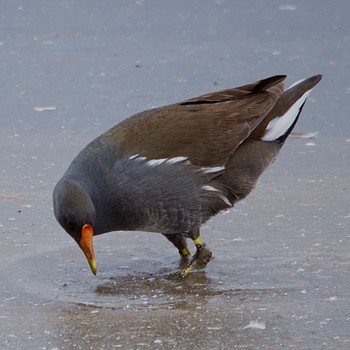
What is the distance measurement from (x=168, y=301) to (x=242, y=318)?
17.7 inches

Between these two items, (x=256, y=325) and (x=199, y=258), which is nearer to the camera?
(x=256, y=325)

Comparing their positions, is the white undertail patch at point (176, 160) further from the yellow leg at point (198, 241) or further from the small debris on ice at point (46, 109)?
the small debris on ice at point (46, 109)

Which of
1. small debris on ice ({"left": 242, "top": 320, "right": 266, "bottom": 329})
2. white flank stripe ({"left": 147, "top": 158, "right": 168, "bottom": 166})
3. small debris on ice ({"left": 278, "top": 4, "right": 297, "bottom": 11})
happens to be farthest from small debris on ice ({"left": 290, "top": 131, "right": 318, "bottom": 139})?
small debris on ice ({"left": 242, "top": 320, "right": 266, "bottom": 329})

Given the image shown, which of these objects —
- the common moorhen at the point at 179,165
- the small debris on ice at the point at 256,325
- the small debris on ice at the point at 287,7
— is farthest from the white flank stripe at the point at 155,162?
the small debris on ice at the point at 287,7

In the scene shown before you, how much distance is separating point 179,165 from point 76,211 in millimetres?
673

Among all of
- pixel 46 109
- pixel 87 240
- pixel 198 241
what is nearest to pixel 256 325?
pixel 87 240

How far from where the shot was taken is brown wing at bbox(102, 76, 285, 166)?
5176 mm

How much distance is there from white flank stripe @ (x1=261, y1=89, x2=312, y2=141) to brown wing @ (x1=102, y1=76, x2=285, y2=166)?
0.11 metres

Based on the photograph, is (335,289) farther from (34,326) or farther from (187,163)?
(34,326)

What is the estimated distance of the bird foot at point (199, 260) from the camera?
17.3ft

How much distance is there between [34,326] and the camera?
4.48 meters

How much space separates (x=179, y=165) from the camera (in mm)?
5219

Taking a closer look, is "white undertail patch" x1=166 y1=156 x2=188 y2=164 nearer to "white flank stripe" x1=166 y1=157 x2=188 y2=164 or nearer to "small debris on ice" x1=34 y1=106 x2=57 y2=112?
"white flank stripe" x1=166 y1=157 x2=188 y2=164

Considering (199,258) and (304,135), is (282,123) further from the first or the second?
(304,135)
